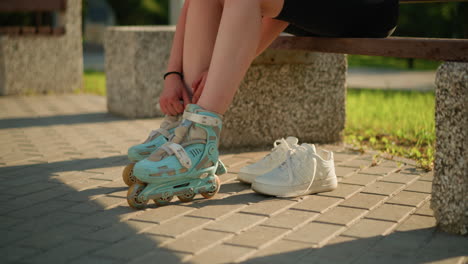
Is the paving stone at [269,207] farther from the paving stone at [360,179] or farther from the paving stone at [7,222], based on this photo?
the paving stone at [7,222]

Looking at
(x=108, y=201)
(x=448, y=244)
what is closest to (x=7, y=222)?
(x=108, y=201)

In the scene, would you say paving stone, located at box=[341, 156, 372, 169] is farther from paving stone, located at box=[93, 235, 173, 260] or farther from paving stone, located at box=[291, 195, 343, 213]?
paving stone, located at box=[93, 235, 173, 260]

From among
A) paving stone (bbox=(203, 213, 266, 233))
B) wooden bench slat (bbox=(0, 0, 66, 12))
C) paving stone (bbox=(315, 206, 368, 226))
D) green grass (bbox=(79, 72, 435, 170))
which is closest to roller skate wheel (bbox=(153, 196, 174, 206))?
paving stone (bbox=(203, 213, 266, 233))

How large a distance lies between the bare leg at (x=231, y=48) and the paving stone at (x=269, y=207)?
1.35 feet

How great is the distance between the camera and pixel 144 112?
16.3 ft

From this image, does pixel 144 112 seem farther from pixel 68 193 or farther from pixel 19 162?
pixel 68 193

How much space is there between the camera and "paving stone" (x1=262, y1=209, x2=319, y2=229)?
2160 millimetres

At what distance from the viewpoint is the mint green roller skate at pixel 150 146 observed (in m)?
2.52

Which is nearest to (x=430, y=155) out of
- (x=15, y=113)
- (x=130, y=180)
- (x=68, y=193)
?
(x=130, y=180)

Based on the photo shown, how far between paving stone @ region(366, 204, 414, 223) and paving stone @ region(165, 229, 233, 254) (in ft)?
2.05

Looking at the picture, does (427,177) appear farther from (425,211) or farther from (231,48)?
(231,48)

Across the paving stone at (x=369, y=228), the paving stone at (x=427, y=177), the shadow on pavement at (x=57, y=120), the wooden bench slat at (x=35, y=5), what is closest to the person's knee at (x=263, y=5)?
the paving stone at (x=369, y=228)

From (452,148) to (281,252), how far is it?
705mm

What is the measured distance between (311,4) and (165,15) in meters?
16.2
